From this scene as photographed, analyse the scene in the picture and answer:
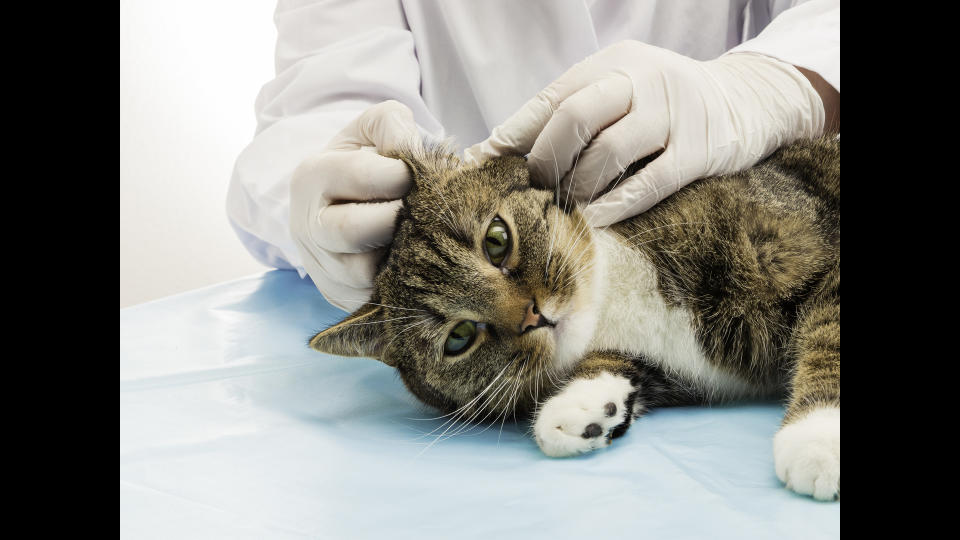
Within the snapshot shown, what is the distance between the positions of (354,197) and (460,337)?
0.46 meters

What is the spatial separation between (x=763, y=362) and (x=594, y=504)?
541mm

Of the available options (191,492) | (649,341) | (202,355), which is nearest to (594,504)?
(649,341)

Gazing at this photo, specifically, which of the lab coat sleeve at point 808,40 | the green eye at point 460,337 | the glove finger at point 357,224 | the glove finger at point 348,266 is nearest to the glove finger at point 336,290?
the glove finger at point 348,266

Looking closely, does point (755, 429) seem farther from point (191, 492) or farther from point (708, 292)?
point (191, 492)

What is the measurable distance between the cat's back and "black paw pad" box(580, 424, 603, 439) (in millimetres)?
311

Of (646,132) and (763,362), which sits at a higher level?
(646,132)

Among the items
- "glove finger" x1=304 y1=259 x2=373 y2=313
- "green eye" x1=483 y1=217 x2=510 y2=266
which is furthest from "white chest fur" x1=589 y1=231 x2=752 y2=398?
"glove finger" x1=304 y1=259 x2=373 y2=313

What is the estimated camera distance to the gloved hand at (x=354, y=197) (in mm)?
1528

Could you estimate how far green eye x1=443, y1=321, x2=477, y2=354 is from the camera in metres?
1.36

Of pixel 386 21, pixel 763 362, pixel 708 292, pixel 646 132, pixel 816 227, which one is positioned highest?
pixel 386 21

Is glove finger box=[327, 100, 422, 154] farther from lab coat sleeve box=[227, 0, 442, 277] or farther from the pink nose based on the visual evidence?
the pink nose

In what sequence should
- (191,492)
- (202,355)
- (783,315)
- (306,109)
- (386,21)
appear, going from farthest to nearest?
(386,21)
(306,109)
(202,355)
(783,315)
(191,492)

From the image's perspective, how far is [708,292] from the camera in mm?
1293

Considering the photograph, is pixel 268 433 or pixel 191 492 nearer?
pixel 191 492
